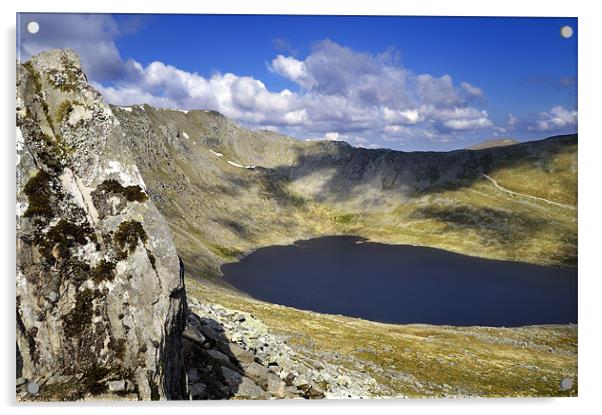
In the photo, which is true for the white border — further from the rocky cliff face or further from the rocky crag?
the rocky cliff face

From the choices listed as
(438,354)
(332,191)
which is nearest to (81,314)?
(438,354)

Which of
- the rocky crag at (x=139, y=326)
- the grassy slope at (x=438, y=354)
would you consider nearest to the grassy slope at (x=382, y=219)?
the grassy slope at (x=438, y=354)

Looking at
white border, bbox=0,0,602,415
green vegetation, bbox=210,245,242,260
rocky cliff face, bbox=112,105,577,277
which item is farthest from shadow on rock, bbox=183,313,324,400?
green vegetation, bbox=210,245,242,260

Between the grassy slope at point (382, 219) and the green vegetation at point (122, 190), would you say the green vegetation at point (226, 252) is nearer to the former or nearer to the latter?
the grassy slope at point (382, 219)

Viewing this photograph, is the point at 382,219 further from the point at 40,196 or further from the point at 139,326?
the point at 40,196

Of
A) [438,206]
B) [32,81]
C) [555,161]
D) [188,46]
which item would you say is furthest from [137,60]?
[555,161]
